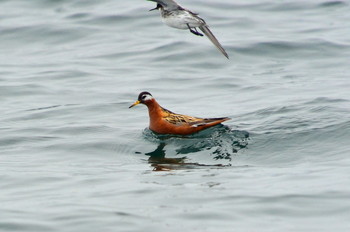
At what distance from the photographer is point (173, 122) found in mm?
14281

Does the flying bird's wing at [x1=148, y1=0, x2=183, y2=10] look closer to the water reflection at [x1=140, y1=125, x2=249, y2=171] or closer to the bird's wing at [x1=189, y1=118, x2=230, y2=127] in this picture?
the bird's wing at [x1=189, y1=118, x2=230, y2=127]

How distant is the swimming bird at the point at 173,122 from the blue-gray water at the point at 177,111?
6.0 inches

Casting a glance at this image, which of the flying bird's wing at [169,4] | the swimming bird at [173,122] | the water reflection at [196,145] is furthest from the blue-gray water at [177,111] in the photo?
the flying bird's wing at [169,4]

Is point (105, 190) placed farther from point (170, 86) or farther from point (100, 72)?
point (100, 72)

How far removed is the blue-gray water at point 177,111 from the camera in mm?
9875

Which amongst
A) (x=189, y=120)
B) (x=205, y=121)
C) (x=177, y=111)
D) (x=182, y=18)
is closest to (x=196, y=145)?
(x=205, y=121)

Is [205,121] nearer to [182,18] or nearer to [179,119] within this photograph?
[179,119]

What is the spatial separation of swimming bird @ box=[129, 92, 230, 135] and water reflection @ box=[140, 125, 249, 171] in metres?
0.10

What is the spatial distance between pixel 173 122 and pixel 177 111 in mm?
2244

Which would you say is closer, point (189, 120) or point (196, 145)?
point (196, 145)

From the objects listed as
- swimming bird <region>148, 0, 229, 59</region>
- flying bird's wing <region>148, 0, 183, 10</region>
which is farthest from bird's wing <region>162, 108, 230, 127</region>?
flying bird's wing <region>148, 0, 183, 10</region>

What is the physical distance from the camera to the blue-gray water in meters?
9.88

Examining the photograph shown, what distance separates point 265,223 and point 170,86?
974 cm

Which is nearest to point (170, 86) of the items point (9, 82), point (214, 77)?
point (214, 77)
